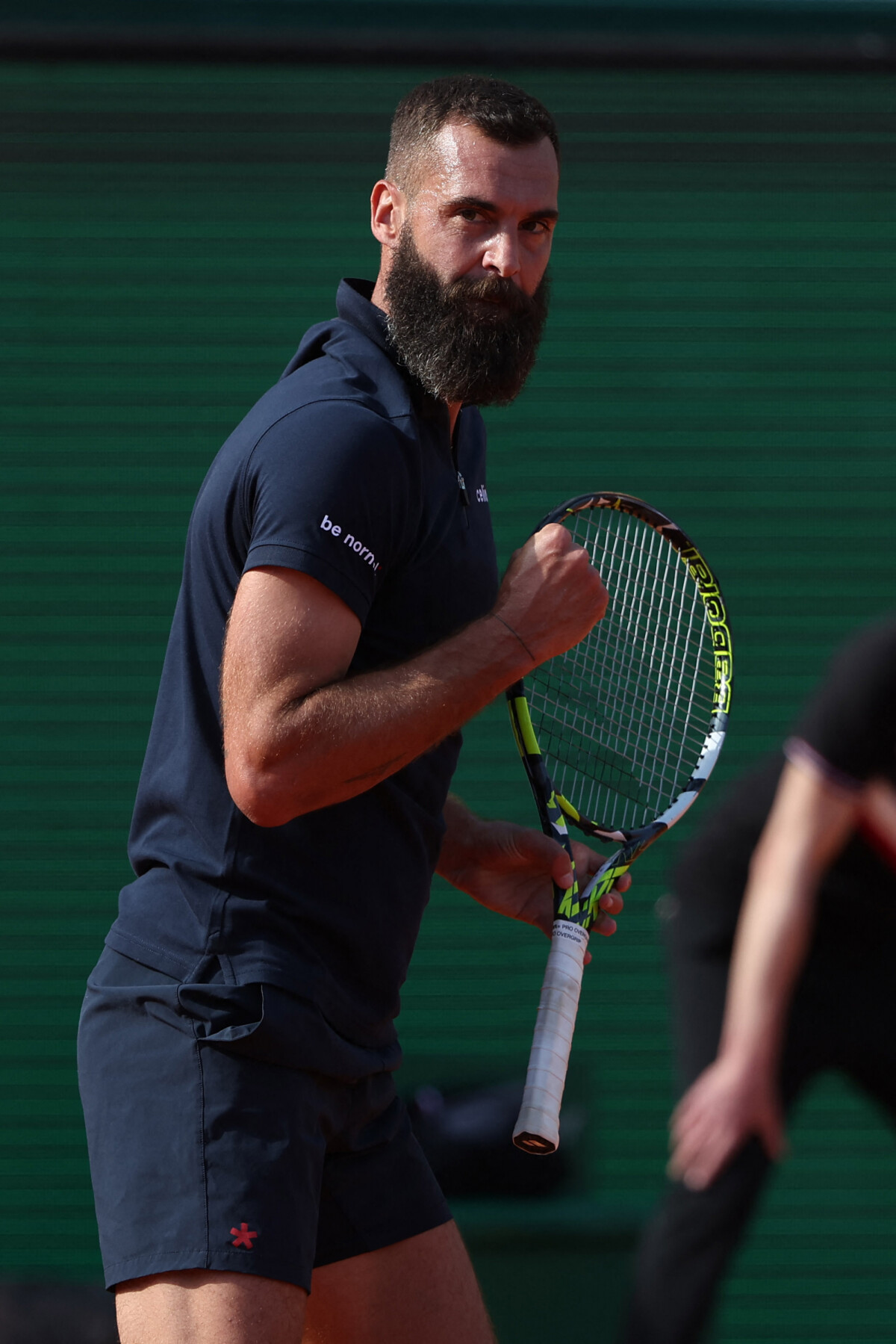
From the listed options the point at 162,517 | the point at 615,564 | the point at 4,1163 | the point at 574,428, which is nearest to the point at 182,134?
the point at 162,517

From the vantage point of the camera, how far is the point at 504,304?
2.30 metres

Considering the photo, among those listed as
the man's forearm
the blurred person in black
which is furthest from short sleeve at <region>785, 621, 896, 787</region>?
the man's forearm

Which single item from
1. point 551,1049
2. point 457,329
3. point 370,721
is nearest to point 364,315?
point 457,329

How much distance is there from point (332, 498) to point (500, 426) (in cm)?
227

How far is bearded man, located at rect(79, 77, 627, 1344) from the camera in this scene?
1.95 m

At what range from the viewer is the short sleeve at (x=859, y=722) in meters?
2.81

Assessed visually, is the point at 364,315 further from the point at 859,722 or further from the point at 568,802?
the point at 859,722

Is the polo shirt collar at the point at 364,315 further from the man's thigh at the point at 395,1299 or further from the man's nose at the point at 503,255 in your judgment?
the man's thigh at the point at 395,1299

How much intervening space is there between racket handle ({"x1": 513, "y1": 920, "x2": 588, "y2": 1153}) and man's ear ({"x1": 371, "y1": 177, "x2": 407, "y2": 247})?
1105 millimetres

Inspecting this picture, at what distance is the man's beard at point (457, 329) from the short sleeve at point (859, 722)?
0.91 m

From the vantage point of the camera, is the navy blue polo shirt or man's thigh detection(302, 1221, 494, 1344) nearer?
the navy blue polo shirt

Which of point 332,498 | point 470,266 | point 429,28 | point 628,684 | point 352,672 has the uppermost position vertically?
point 429,28

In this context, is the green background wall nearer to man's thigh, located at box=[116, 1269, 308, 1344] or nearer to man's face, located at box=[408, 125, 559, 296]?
man's face, located at box=[408, 125, 559, 296]

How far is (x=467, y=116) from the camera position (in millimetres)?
2311
